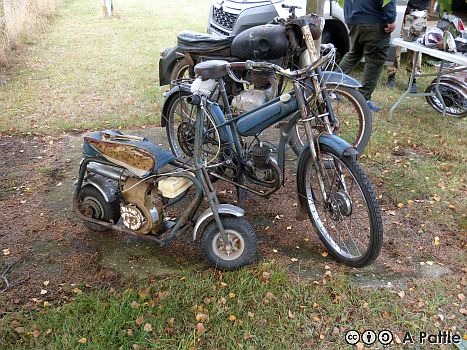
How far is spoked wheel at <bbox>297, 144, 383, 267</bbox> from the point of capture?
2.88 m

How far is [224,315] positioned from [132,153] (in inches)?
46.4

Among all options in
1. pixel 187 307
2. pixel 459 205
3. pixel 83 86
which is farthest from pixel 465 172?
pixel 83 86

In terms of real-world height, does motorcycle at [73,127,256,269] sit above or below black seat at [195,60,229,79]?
below

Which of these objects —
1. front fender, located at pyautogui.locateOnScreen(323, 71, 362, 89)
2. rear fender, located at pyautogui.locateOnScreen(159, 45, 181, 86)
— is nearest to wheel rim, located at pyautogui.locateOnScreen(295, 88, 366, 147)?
front fender, located at pyautogui.locateOnScreen(323, 71, 362, 89)

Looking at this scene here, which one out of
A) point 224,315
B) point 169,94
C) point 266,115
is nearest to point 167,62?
point 169,94

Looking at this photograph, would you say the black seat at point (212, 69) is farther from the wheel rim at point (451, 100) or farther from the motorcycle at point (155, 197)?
the wheel rim at point (451, 100)

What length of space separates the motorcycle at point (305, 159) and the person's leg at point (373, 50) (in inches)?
95.5

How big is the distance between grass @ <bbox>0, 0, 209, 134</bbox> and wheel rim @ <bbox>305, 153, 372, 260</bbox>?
3135mm

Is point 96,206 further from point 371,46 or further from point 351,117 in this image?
point 371,46

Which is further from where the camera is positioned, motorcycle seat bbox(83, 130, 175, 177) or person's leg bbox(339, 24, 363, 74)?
person's leg bbox(339, 24, 363, 74)

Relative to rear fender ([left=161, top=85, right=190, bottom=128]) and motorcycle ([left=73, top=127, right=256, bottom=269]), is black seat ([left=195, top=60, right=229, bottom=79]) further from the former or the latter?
rear fender ([left=161, top=85, right=190, bottom=128])

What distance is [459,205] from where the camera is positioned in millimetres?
3891

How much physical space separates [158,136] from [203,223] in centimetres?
251

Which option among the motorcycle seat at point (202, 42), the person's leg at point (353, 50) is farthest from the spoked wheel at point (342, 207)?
the person's leg at point (353, 50)
